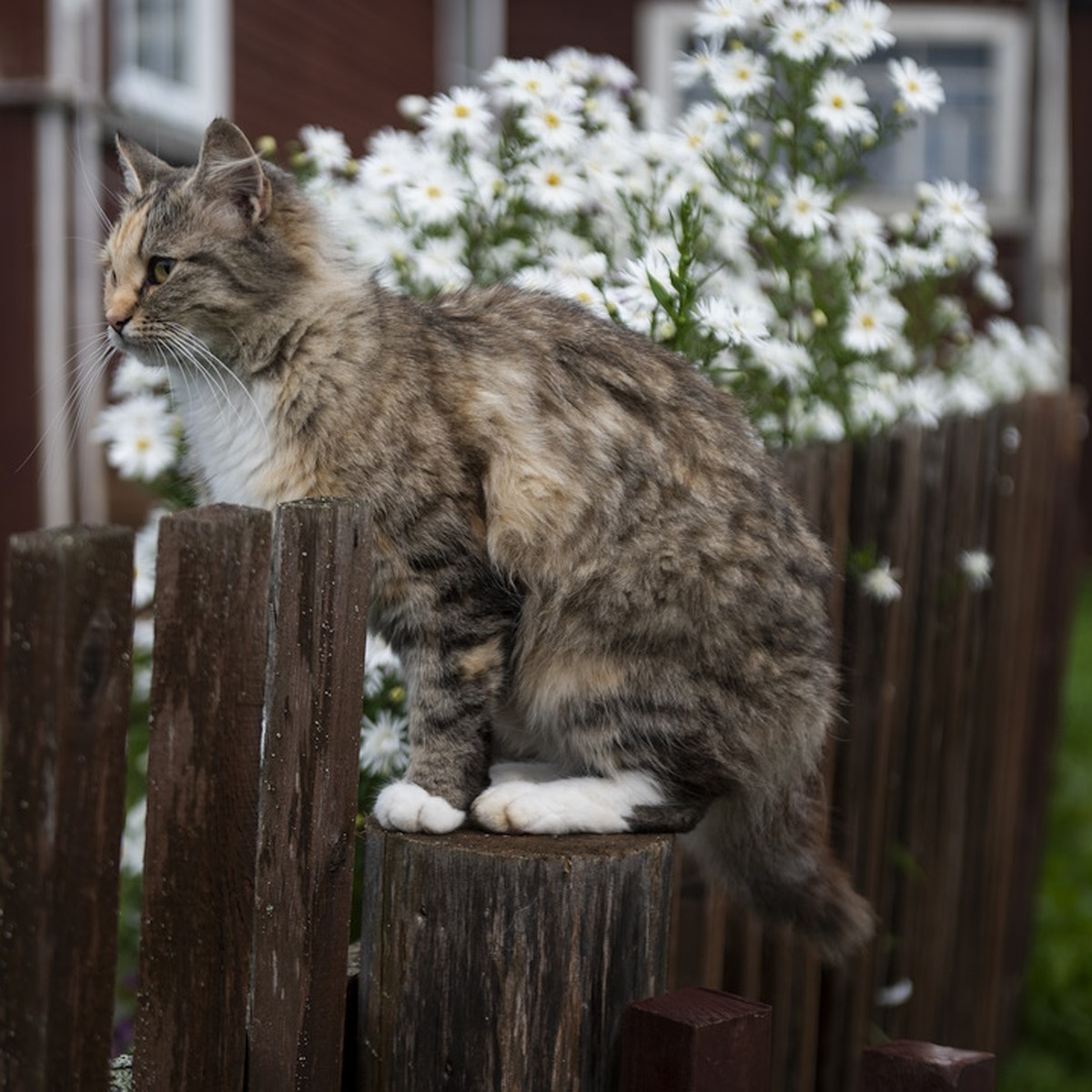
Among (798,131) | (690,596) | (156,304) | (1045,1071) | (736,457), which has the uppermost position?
(798,131)

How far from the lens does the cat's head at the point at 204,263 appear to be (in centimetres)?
227

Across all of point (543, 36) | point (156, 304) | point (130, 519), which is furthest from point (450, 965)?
point (543, 36)

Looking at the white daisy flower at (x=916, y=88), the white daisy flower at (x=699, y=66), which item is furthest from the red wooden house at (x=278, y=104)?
the white daisy flower at (x=916, y=88)

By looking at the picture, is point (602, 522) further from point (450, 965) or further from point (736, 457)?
point (450, 965)

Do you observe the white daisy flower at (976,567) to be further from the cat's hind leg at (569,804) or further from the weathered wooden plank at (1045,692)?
the cat's hind leg at (569,804)

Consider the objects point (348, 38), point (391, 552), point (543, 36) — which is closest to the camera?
point (391, 552)

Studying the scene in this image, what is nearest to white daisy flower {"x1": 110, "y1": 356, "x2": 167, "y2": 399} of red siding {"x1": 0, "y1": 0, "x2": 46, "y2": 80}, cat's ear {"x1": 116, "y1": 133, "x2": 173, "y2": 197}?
cat's ear {"x1": 116, "y1": 133, "x2": 173, "y2": 197}

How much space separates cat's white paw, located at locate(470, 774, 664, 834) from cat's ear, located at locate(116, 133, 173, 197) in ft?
3.69

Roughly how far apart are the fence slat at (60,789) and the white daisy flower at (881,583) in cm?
197

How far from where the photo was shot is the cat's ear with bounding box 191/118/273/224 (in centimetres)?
228

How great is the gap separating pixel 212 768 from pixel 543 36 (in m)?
11.8

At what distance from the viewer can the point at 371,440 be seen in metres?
2.21

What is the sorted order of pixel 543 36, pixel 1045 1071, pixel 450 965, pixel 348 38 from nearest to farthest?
1. pixel 450 965
2. pixel 1045 1071
3. pixel 348 38
4. pixel 543 36

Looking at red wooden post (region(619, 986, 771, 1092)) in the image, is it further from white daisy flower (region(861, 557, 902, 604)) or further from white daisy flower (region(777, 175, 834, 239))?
white daisy flower (region(777, 175, 834, 239))
